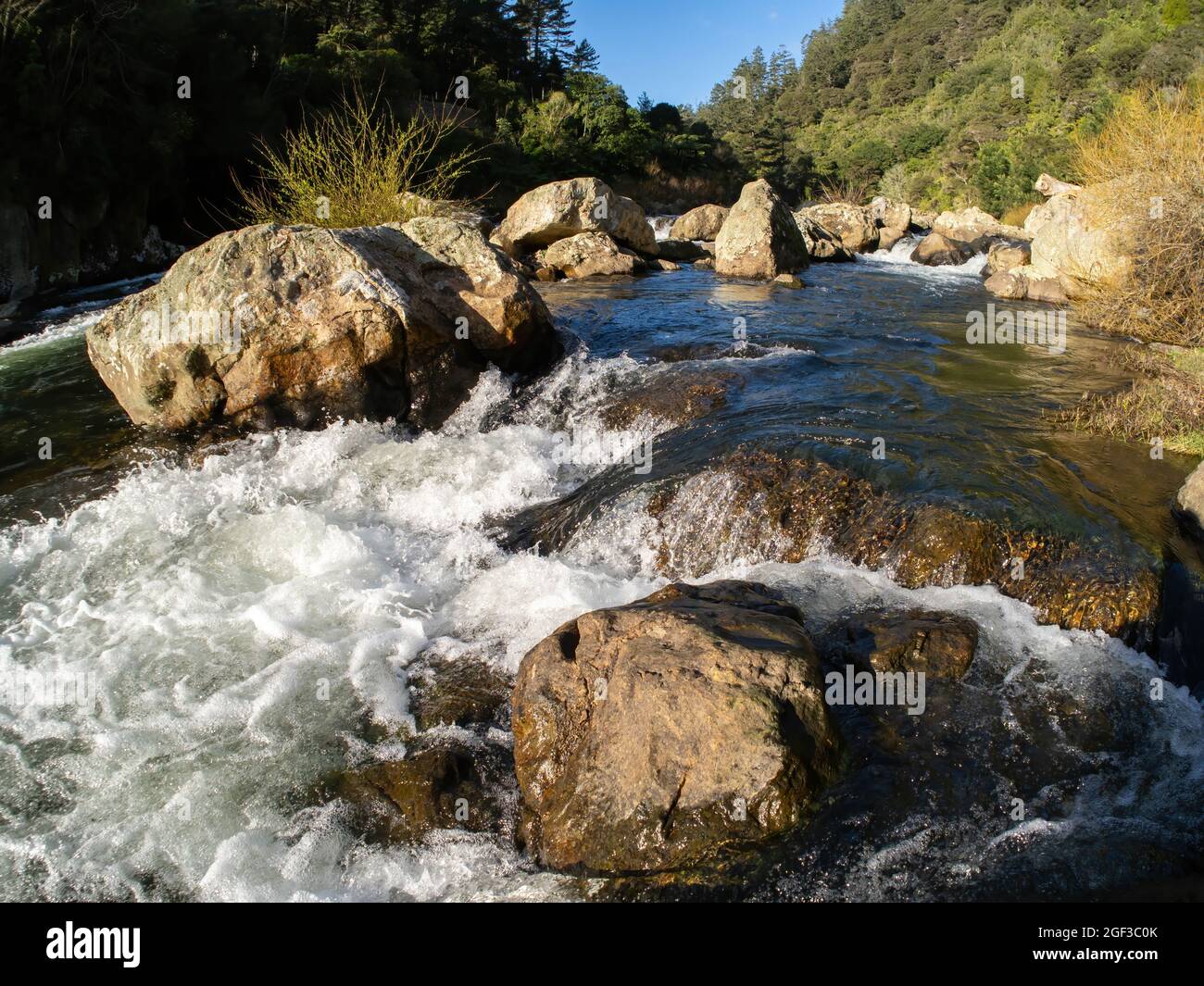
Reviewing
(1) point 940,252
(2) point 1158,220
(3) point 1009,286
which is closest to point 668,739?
(2) point 1158,220

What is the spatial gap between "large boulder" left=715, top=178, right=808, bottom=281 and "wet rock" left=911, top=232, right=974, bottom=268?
20.0ft

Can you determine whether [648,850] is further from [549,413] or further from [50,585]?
[549,413]

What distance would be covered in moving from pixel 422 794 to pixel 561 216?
48.3 ft

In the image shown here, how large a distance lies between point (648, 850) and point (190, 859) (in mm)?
2174

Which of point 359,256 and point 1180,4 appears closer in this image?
point 359,256

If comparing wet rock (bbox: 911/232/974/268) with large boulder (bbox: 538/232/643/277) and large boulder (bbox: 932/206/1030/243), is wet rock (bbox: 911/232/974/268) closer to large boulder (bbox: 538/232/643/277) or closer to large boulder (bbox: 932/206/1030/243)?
large boulder (bbox: 932/206/1030/243)

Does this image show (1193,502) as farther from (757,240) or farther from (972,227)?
(972,227)

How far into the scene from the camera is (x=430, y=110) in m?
35.9

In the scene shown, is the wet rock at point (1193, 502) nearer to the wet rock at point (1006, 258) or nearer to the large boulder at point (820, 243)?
the wet rock at point (1006, 258)

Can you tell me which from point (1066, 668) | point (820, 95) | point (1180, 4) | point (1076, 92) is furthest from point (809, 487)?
point (820, 95)

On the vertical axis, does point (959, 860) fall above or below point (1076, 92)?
below

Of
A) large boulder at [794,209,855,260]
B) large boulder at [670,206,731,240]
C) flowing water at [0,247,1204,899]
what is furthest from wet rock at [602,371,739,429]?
large boulder at [670,206,731,240]

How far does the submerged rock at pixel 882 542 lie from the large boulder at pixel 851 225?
19328 mm
